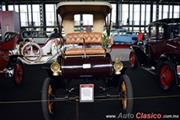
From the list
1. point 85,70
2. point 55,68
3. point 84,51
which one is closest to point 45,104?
point 55,68

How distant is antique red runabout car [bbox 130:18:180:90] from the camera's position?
5.56 meters

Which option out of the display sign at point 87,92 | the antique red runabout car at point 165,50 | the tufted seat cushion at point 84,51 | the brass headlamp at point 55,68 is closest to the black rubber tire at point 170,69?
the antique red runabout car at point 165,50

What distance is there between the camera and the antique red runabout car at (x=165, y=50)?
5.56 m

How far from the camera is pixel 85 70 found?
13.8ft

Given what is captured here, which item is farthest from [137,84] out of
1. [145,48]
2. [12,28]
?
[12,28]

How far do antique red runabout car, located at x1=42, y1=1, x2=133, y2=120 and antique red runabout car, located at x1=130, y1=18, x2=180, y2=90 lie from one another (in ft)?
4.96

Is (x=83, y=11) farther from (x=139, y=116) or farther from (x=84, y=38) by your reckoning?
(x=139, y=116)

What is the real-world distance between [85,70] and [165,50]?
9.61ft

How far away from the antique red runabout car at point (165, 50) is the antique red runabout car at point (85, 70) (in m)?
1.51

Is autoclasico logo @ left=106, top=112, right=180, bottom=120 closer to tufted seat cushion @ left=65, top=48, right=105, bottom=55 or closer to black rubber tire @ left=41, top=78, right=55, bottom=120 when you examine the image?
black rubber tire @ left=41, top=78, right=55, bottom=120

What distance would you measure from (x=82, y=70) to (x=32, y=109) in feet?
4.02

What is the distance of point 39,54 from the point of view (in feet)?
35.8

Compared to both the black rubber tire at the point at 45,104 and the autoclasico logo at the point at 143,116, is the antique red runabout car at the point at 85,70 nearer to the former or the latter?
the black rubber tire at the point at 45,104

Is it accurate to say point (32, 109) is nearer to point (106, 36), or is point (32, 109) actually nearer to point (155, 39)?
point (106, 36)
